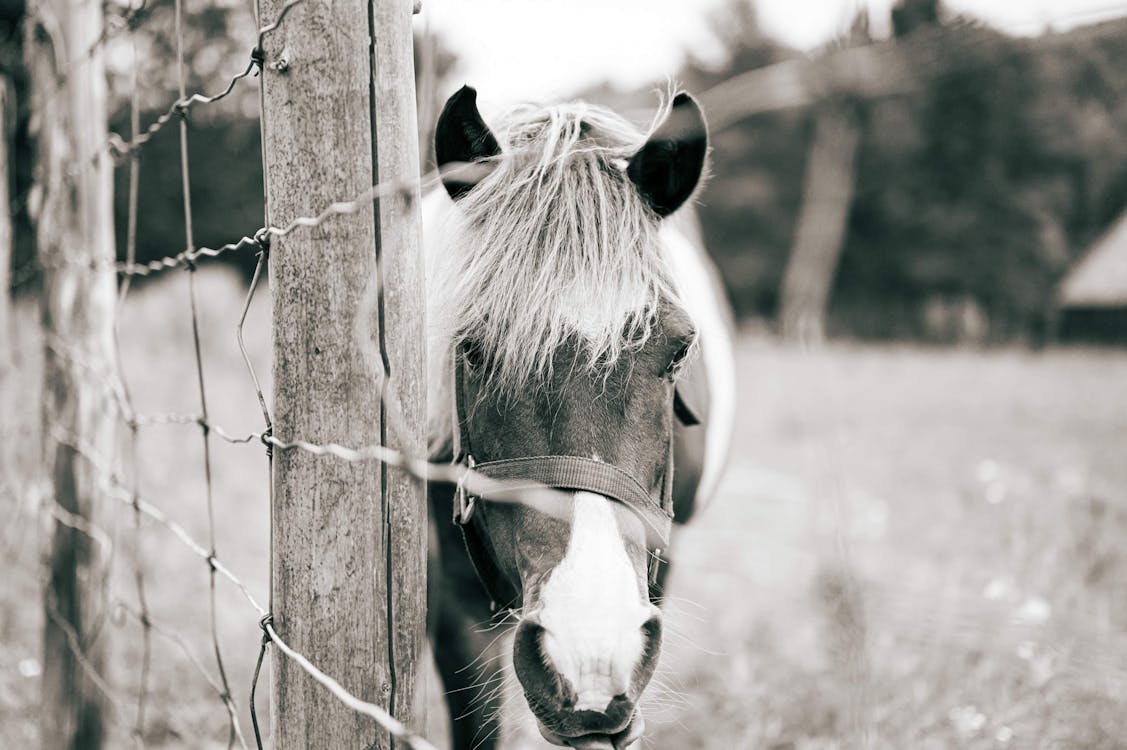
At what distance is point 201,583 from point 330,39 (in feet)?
12.6

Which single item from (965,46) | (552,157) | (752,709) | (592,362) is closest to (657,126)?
(552,157)

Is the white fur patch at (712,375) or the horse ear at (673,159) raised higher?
the horse ear at (673,159)

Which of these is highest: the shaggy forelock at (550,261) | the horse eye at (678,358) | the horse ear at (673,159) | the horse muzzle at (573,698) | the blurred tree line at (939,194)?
the blurred tree line at (939,194)

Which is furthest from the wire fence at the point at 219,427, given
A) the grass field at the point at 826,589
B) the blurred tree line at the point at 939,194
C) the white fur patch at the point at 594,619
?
the blurred tree line at the point at 939,194

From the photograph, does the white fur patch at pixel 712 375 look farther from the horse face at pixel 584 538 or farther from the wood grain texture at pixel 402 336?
the wood grain texture at pixel 402 336

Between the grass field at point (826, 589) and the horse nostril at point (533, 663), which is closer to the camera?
the horse nostril at point (533, 663)

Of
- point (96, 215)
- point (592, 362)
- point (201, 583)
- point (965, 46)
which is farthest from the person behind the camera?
point (201, 583)

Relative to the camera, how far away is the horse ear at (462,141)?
1.46 meters

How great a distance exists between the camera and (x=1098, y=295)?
76.7ft

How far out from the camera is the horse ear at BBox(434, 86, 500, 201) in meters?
1.46

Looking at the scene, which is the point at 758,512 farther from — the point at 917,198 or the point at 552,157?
the point at 917,198

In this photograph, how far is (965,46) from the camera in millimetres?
1858

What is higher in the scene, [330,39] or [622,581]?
[330,39]

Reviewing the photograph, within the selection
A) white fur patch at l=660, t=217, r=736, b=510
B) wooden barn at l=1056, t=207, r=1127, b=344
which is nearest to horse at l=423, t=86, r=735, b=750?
white fur patch at l=660, t=217, r=736, b=510
